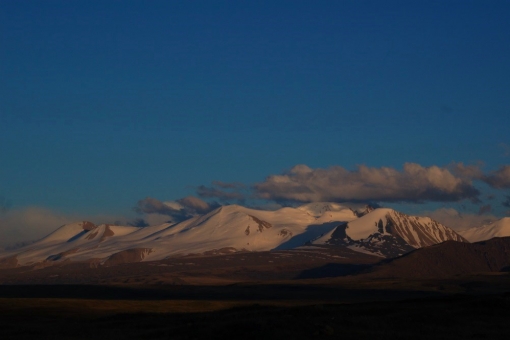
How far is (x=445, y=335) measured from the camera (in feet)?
157

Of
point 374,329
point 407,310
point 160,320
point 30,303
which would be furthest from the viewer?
point 30,303

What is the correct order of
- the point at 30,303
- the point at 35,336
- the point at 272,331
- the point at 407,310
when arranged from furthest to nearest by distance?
the point at 30,303 → the point at 407,310 → the point at 35,336 → the point at 272,331

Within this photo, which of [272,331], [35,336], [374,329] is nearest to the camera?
[272,331]


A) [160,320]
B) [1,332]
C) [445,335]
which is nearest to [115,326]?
[160,320]

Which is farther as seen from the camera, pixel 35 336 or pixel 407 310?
pixel 407 310

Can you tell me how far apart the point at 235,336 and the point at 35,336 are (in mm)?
17292

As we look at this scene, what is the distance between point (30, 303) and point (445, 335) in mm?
110745

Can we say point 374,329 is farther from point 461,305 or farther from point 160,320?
point 160,320

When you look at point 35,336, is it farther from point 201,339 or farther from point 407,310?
point 407,310

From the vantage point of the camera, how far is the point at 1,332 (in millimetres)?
58375

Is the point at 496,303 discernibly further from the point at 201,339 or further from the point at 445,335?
the point at 201,339

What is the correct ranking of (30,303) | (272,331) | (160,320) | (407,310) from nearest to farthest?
(272,331) → (407,310) → (160,320) → (30,303)

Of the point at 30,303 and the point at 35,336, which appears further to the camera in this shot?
the point at 30,303

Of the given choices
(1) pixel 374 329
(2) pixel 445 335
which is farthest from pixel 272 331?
(2) pixel 445 335
